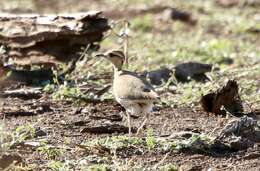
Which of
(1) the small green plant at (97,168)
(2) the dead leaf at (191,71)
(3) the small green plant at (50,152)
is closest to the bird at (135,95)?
(3) the small green plant at (50,152)

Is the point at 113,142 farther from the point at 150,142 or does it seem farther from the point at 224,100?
the point at 224,100

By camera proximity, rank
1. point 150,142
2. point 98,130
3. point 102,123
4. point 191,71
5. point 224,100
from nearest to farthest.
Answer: point 150,142
point 98,130
point 102,123
point 224,100
point 191,71

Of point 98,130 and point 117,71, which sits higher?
point 117,71

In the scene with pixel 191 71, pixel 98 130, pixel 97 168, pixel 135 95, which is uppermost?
pixel 191 71

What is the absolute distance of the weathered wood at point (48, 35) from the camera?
26.8 feet

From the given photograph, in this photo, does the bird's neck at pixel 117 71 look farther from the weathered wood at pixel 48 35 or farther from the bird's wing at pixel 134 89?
the weathered wood at pixel 48 35

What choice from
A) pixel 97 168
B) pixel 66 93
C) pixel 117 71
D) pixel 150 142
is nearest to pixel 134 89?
pixel 150 142

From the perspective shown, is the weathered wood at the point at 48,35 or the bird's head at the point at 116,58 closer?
the bird's head at the point at 116,58

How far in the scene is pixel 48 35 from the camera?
27.3 feet

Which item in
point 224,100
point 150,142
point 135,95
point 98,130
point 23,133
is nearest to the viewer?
point 150,142

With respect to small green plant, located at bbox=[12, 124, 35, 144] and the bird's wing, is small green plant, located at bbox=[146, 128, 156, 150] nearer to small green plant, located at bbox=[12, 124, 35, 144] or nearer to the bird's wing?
the bird's wing

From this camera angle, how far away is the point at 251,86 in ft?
27.9

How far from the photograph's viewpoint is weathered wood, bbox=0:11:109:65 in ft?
26.8

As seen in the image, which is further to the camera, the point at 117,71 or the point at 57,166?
the point at 117,71
